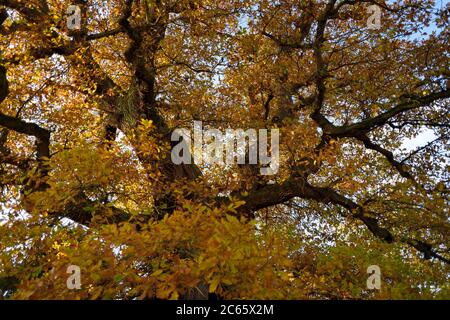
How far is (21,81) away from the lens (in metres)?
14.1

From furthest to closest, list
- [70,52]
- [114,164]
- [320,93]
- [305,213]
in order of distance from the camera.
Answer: [305,213]
[70,52]
[320,93]
[114,164]

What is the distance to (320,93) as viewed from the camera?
1200 centimetres

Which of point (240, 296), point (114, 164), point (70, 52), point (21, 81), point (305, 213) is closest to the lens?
point (240, 296)

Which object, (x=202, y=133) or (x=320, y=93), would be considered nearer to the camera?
(x=320, y=93)

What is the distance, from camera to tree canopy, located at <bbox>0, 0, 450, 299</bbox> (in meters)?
7.85

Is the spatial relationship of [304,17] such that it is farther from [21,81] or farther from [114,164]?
[21,81]

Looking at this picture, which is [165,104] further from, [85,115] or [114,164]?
[114,164]

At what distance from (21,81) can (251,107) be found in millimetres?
7546

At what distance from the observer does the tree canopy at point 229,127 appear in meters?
7.85

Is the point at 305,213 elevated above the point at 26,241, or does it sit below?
above

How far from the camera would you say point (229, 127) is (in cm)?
1427
